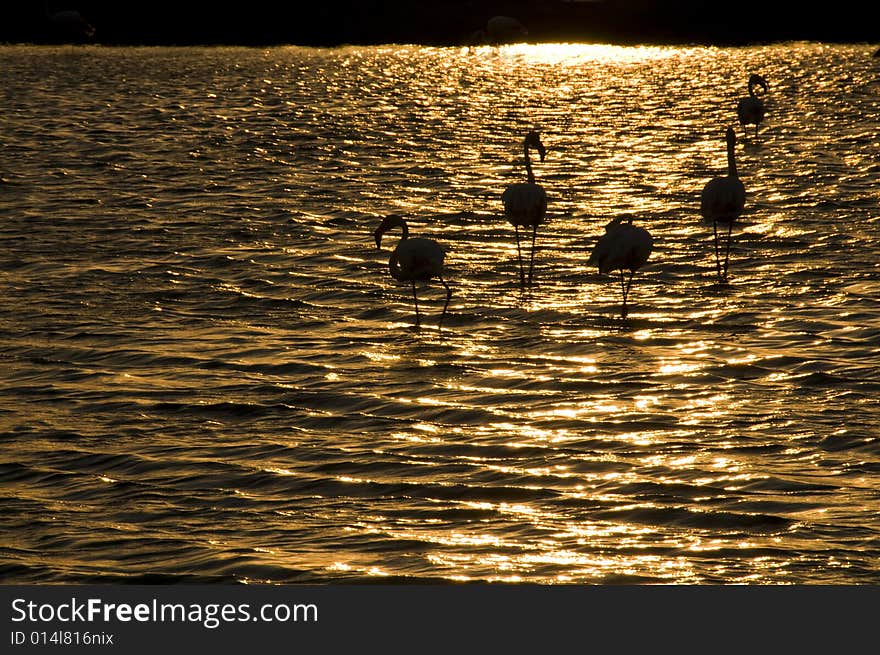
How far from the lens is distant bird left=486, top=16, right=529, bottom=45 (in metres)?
50.4

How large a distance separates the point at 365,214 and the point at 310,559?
1264 centimetres

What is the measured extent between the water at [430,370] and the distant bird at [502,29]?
22554 mm

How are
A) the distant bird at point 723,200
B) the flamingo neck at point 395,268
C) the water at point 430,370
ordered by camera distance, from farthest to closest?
1. the distant bird at point 723,200
2. the flamingo neck at point 395,268
3. the water at point 430,370

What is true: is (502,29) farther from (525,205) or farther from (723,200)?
(723,200)

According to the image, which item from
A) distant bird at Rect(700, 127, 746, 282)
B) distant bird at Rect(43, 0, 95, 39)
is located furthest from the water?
distant bird at Rect(43, 0, 95, 39)

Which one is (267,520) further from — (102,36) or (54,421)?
(102,36)

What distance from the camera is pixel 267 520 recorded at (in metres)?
9.52

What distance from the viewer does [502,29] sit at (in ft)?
167

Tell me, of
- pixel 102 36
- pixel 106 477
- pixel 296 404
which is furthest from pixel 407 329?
pixel 102 36

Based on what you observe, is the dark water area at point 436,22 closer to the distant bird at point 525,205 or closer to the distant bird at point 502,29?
the distant bird at point 502,29

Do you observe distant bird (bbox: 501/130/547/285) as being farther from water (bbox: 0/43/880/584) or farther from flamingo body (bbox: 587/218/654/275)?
flamingo body (bbox: 587/218/654/275)

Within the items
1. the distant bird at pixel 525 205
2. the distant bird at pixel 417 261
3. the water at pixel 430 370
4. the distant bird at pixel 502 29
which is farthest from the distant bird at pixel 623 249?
the distant bird at pixel 502 29

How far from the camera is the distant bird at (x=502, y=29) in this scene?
50.4m

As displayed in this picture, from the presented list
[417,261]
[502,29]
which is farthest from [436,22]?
[417,261]
